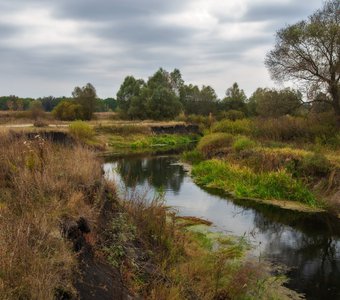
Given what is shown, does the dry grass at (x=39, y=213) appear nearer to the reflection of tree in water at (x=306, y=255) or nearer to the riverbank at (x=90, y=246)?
the riverbank at (x=90, y=246)

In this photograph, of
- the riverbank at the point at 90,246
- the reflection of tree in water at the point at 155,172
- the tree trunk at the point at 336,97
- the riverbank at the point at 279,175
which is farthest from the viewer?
the tree trunk at the point at 336,97

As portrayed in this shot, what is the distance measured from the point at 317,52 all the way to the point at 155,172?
14.1 metres

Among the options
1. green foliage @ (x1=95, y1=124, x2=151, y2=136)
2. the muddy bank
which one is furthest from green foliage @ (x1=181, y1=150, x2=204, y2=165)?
the muddy bank

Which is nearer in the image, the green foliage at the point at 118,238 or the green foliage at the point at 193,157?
the green foliage at the point at 118,238

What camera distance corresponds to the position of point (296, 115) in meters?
31.7

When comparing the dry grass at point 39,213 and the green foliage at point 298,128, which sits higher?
the green foliage at point 298,128

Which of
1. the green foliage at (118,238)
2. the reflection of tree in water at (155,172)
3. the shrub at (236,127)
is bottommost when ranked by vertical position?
the reflection of tree in water at (155,172)

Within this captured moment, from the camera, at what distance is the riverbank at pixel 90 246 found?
493 centimetres

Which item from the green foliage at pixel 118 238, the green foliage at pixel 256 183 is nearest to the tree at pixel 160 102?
the green foliage at pixel 256 183

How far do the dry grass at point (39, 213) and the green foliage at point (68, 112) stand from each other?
47.2 metres

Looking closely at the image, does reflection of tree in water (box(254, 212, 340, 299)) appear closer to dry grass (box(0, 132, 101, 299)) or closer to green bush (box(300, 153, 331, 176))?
green bush (box(300, 153, 331, 176))

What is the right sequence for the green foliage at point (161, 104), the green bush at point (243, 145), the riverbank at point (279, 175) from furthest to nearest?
the green foliage at point (161, 104) → the green bush at point (243, 145) → the riverbank at point (279, 175)

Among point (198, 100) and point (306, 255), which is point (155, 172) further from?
point (198, 100)

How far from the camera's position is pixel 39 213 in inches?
251
